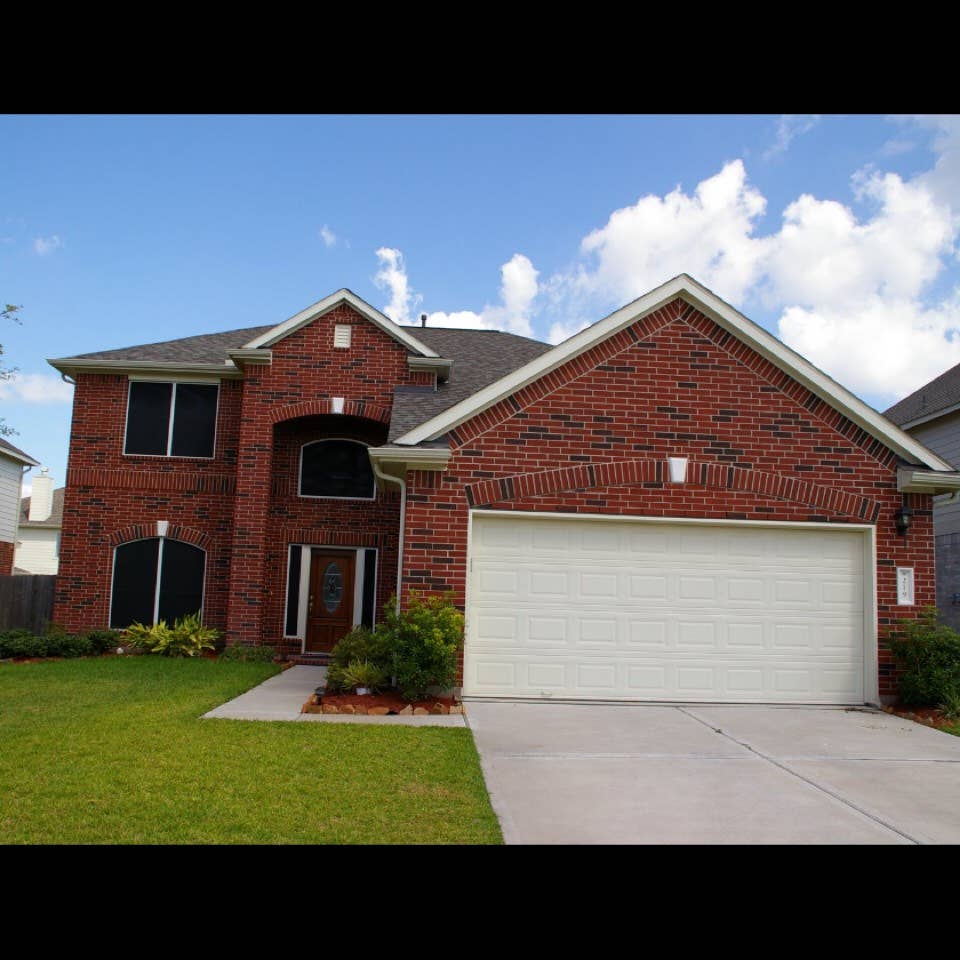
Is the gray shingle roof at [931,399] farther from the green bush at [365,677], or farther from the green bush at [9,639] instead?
the green bush at [9,639]

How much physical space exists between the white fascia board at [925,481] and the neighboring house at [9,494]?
23.1 m

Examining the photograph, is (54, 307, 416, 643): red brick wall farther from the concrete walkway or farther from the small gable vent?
the concrete walkway

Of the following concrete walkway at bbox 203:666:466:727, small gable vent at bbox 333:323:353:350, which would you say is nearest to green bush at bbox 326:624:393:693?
concrete walkway at bbox 203:666:466:727

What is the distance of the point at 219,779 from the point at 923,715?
8274 mm

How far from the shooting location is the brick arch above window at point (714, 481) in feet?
34.3

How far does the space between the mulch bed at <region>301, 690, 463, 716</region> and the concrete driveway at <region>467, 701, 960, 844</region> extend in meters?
0.37

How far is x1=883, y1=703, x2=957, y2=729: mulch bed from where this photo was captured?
31.2 feet

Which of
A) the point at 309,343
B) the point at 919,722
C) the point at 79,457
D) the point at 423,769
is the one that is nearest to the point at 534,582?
the point at 423,769

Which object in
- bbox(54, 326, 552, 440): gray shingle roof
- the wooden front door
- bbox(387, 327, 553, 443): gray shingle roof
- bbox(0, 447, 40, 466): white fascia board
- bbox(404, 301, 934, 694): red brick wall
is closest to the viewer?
bbox(404, 301, 934, 694): red brick wall

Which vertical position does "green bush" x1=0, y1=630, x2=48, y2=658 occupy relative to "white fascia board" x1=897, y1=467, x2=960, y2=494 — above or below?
below

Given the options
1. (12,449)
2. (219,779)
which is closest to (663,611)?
(219,779)

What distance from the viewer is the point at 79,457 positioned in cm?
1644

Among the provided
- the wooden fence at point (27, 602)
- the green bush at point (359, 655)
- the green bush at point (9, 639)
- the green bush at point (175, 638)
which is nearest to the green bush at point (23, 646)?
the green bush at point (9, 639)
